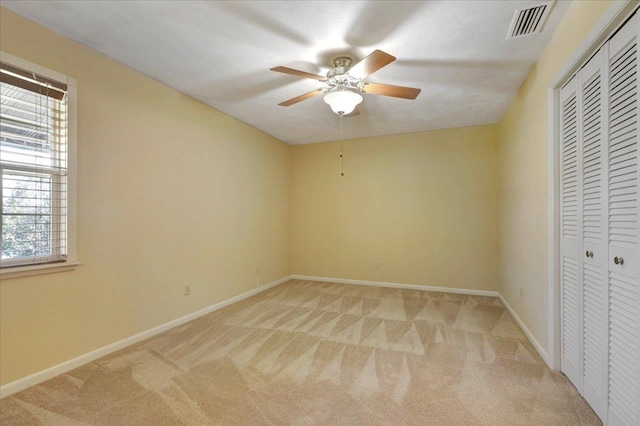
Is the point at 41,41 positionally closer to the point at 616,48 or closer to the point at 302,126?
Answer: the point at 302,126

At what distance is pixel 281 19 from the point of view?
2.08 m

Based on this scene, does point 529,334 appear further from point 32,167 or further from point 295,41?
point 32,167

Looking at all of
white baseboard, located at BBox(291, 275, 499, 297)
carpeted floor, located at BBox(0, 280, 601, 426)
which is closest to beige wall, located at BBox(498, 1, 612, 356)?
carpeted floor, located at BBox(0, 280, 601, 426)

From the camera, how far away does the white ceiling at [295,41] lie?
6.48 ft

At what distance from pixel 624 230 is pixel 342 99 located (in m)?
1.99

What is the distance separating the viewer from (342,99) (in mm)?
2523

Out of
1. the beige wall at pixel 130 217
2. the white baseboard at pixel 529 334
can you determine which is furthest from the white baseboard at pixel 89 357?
the white baseboard at pixel 529 334

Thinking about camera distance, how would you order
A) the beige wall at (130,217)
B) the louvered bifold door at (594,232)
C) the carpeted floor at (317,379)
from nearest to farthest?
the louvered bifold door at (594,232) → the carpeted floor at (317,379) → the beige wall at (130,217)

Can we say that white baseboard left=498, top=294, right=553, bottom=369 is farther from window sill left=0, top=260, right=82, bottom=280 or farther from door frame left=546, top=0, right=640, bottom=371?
window sill left=0, top=260, right=82, bottom=280

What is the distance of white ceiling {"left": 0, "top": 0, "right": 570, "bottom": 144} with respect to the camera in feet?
6.48

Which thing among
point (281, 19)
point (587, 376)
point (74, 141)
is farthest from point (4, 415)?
point (587, 376)

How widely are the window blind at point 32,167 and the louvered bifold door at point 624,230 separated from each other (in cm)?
359

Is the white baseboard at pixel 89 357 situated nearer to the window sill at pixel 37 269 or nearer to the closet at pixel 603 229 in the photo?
the window sill at pixel 37 269

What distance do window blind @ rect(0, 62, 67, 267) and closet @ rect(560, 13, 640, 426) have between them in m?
3.60
